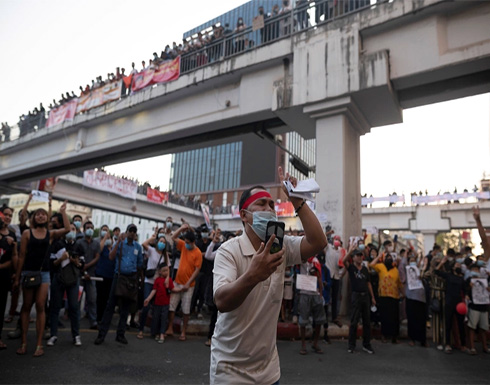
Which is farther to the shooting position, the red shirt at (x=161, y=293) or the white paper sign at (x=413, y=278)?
the white paper sign at (x=413, y=278)

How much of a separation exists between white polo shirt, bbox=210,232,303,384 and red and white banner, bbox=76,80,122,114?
593 inches

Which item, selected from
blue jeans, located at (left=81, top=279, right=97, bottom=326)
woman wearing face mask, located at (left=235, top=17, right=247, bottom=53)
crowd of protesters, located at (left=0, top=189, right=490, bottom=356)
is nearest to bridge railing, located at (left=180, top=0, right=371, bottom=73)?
woman wearing face mask, located at (left=235, top=17, right=247, bottom=53)

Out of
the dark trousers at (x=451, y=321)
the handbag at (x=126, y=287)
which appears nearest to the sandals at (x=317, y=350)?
the dark trousers at (x=451, y=321)

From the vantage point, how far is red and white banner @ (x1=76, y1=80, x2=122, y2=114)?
51.4 feet

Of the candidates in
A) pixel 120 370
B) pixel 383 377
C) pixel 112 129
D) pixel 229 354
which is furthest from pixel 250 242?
pixel 112 129

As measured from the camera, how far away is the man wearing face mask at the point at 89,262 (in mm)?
7414

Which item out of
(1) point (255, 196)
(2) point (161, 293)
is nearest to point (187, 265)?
(2) point (161, 293)

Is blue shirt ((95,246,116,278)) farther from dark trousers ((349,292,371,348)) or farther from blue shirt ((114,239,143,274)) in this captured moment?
dark trousers ((349,292,371,348))

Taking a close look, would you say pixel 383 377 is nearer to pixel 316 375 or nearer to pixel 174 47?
pixel 316 375

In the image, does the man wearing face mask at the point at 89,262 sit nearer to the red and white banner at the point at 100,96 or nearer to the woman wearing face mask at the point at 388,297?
the woman wearing face mask at the point at 388,297

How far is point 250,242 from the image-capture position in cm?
233

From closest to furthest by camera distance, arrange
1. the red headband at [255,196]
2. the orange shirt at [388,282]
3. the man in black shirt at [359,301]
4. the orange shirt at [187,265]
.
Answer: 1. the red headband at [255,196]
2. the man in black shirt at [359,301]
3. the orange shirt at [187,265]
4. the orange shirt at [388,282]

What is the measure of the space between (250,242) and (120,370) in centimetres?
383

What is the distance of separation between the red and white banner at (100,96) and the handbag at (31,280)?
11.7m
